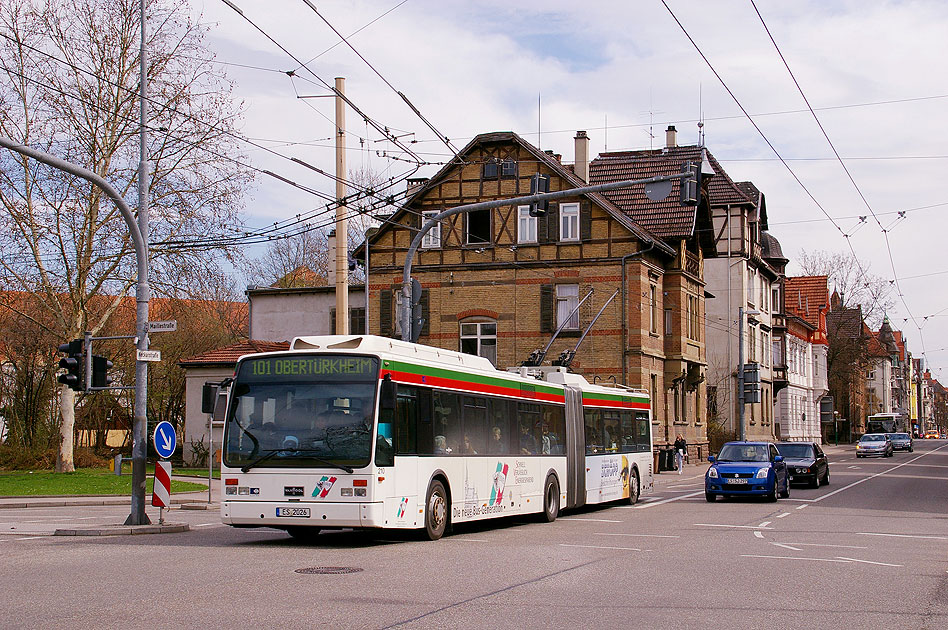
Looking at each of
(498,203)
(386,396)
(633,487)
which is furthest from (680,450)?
(386,396)

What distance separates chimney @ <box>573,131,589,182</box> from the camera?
49.0m

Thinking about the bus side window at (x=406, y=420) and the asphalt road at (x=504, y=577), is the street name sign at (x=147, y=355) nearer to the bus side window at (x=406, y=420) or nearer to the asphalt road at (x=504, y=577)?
the asphalt road at (x=504, y=577)

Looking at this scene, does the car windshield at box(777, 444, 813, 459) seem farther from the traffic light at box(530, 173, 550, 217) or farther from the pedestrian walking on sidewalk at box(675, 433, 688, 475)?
the traffic light at box(530, 173, 550, 217)

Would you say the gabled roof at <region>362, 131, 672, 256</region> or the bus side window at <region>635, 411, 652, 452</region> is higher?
the gabled roof at <region>362, 131, 672, 256</region>

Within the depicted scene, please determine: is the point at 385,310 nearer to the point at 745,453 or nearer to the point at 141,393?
the point at 745,453

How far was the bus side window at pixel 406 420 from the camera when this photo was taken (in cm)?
1600

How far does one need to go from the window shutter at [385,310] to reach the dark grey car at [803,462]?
18937mm

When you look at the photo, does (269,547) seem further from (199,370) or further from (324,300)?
(324,300)

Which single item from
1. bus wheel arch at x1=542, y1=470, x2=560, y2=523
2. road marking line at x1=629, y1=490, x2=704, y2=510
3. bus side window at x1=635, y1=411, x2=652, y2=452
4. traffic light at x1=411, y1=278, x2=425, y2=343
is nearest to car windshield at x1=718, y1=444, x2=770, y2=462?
road marking line at x1=629, y1=490, x2=704, y2=510

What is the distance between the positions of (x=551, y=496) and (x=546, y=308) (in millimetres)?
24220

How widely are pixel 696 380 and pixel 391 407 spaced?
37677mm

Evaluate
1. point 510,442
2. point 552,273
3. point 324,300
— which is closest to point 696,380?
point 552,273

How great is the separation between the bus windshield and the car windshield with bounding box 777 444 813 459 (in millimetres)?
21647

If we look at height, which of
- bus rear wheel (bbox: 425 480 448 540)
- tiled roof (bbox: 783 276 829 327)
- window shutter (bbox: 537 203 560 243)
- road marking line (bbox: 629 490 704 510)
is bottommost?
road marking line (bbox: 629 490 704 510)
